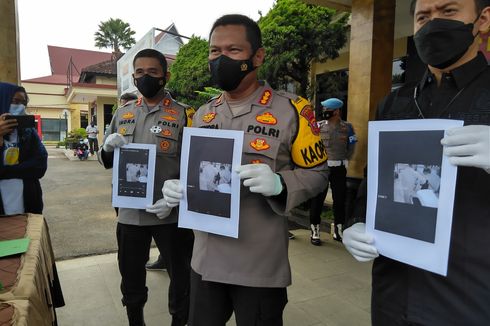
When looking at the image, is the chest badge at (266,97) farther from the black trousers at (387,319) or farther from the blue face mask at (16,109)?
the blue face mask at (16,109)

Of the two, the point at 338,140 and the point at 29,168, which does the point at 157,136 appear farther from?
the point at 338,140

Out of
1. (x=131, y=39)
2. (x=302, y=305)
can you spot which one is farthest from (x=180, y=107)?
(x=131, y=39)

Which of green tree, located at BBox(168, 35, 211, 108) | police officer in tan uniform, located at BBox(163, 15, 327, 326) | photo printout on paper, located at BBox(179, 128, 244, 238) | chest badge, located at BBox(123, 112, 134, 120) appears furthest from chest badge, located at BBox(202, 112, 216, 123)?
green tree, located at BBox(168, 35, 211, 108)

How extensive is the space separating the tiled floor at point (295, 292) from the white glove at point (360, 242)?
1.80 m

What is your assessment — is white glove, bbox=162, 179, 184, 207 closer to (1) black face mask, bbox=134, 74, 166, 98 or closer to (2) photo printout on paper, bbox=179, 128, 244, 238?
(2) photo printout on paper, bbox=179, 128, 244, 238

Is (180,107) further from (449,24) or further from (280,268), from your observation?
(449,24)

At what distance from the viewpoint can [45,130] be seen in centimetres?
3353

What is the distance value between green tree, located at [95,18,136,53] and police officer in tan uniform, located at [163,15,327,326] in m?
38.7

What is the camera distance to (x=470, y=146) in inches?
34.9

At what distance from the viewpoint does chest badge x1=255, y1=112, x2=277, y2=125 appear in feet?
4.92

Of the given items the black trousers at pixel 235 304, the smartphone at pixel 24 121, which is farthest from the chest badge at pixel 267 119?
the smartphone at pixel 24 121

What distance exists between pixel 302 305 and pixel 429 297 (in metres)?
2.09

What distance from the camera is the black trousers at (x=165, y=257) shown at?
2256mm

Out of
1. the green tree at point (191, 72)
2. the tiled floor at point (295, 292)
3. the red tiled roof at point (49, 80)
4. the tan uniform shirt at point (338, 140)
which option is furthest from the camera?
the red tiled roof at point (49, 80)
